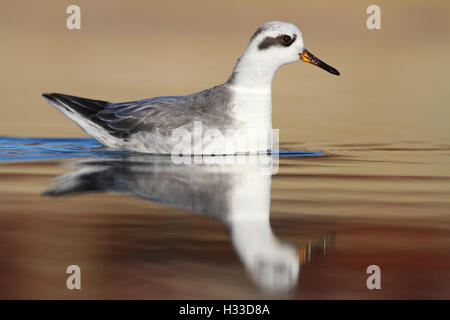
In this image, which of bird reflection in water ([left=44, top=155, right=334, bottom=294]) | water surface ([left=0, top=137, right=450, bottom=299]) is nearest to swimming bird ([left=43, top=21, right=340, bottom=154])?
bird reflection in water ([left=44, top=155, right=334, bottom=294])

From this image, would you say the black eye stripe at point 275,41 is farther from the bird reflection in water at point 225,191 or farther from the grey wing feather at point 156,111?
the bird reflection in water at point 225,191

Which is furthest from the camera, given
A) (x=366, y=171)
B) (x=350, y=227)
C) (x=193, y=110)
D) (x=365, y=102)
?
(x=365, y=102)

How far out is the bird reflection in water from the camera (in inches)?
175

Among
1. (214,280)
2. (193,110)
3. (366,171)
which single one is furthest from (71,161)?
(214,280)

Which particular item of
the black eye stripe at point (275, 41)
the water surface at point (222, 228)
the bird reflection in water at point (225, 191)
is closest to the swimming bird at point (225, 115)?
the black eye stripe at point (275, 41)

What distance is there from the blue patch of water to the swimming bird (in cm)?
32

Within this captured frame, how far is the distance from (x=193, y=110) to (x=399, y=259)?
4.64m

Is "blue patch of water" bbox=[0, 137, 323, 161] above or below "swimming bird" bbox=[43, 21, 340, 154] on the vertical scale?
below

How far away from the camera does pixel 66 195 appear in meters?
6.13

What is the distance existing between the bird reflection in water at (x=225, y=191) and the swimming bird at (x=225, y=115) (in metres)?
0.23

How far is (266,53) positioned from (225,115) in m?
0.87

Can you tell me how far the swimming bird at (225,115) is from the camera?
8.45 m

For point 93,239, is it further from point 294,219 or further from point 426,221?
point 426,221

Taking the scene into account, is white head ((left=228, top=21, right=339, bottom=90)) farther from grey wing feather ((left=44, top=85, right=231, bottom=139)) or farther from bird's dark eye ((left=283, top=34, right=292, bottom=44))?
grey wing feather ((left=44, top=85, right=231, bottom=139))
